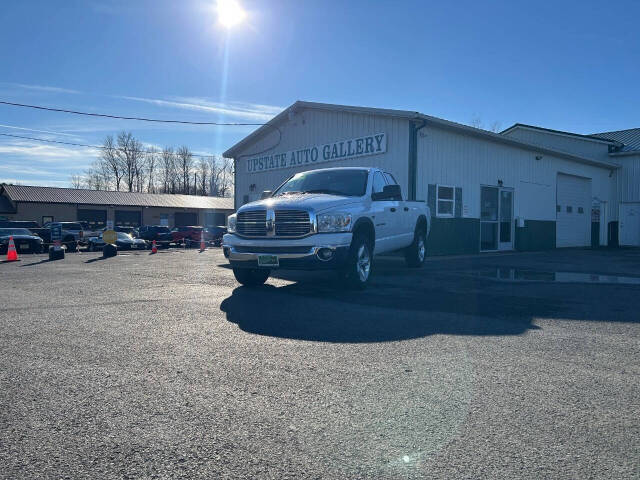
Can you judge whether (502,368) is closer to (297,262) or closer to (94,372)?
(94,372)

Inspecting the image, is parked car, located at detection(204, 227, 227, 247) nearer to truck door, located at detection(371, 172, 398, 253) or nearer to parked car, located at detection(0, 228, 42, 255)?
parked car, located at detection(0, 228, 42, 255)

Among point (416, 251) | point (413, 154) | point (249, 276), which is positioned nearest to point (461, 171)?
point (413, 154)

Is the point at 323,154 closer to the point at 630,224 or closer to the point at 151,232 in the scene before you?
the point at 630,224

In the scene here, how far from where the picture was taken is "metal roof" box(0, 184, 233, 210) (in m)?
47.9

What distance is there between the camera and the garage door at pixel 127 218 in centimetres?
5238

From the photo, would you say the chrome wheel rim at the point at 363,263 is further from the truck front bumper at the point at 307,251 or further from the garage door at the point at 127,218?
the garage door at the point at 127,218

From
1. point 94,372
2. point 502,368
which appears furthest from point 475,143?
point 94,372

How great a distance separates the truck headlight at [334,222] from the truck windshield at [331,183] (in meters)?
1.07

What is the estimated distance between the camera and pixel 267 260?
8.38 metres

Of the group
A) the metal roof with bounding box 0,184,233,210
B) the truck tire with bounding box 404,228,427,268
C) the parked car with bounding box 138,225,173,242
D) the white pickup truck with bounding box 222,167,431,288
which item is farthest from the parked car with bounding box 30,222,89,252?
the white pickup truck with bounding box 222,167,431,288

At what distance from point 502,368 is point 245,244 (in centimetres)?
526

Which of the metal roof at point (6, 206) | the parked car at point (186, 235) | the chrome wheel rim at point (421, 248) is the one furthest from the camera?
the metal roof at point (6, 206)

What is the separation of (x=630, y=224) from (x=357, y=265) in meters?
24.3

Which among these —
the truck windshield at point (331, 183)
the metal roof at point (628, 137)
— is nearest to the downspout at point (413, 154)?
the truck windshield at point (331, 183)
